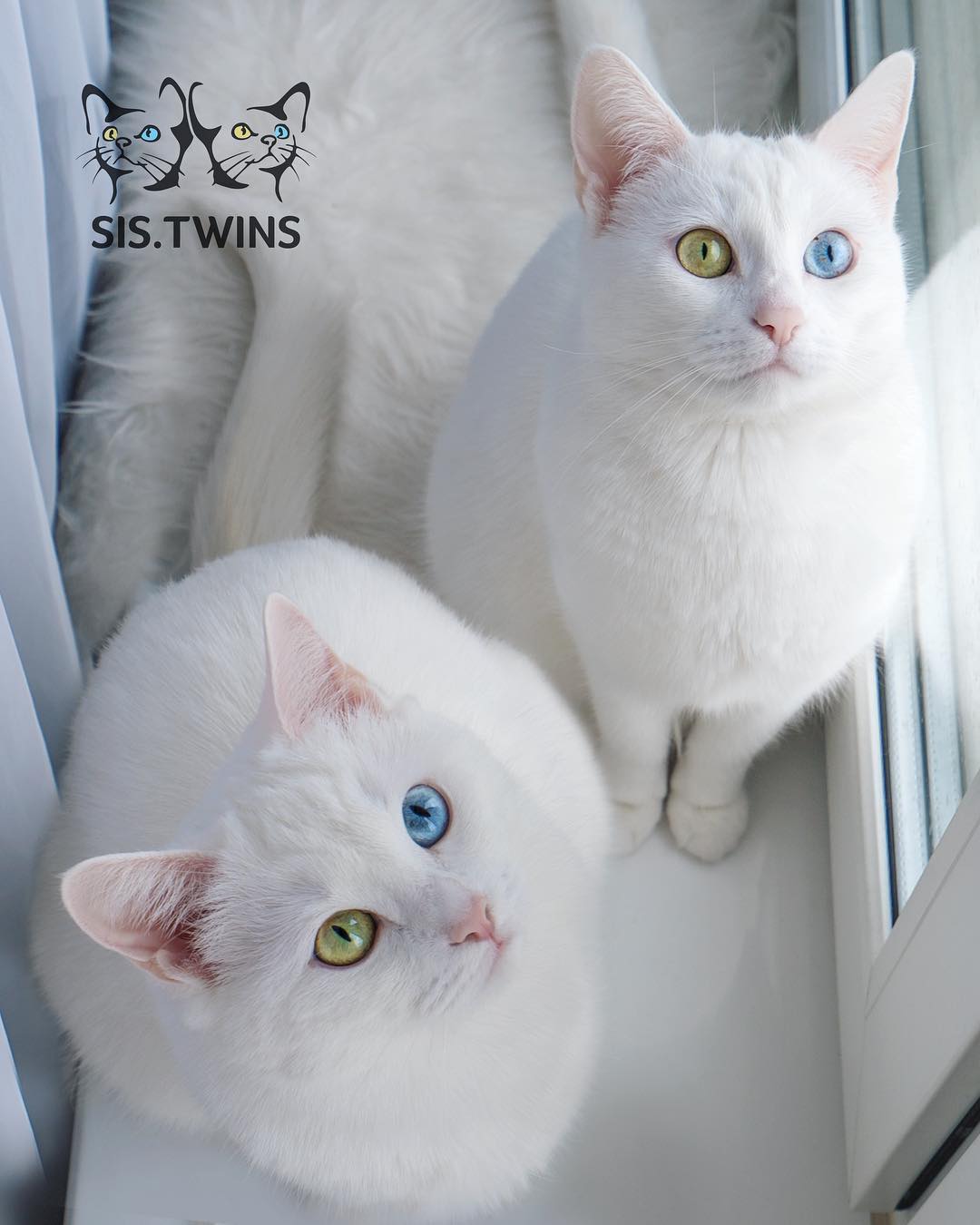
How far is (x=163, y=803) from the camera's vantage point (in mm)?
849

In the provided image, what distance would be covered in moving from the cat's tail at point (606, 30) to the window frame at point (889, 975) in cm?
22

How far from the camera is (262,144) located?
54.0 inches

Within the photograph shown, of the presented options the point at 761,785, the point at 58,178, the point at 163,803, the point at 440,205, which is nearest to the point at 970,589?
the point at 761,785

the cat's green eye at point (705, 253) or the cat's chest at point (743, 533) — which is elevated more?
the cat's green eye at point (705, 253)

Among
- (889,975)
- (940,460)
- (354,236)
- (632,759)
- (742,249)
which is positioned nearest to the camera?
(742,249)

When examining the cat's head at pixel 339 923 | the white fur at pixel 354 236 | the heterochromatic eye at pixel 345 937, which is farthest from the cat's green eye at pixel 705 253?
the white fur at pixel 354 236

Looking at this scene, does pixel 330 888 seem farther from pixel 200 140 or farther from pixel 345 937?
pixel 200 140

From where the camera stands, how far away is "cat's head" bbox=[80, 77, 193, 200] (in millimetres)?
1318

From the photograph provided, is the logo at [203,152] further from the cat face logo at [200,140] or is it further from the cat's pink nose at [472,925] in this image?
the cat's pink nose at [472,925]

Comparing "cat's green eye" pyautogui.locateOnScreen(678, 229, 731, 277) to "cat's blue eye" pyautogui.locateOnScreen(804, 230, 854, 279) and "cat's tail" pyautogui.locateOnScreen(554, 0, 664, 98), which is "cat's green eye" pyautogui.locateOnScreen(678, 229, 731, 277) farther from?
"cat's tail" pyautogui.locateOnScreen(554, 0, 664, 98)

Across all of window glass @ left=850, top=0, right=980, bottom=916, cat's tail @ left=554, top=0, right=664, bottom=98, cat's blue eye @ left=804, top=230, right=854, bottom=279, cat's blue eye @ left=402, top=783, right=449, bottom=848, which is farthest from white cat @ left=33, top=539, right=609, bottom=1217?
cat's tail @ left=554, top=0, right=664, bottom=98

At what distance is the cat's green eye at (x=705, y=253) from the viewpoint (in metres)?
0.76

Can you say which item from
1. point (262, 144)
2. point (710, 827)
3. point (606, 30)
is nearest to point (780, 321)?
point (710, 827)

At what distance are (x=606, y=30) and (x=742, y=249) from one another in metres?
0.66
